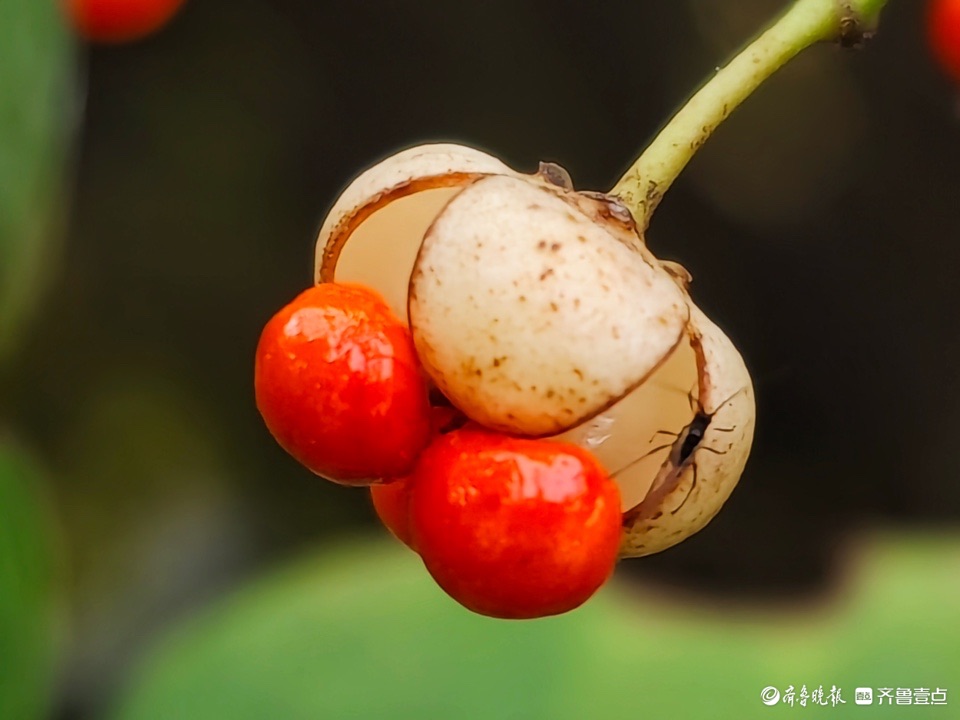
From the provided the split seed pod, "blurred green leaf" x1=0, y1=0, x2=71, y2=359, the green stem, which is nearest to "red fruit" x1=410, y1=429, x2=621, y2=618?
the split seed pod

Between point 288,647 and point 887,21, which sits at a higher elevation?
point 887,21

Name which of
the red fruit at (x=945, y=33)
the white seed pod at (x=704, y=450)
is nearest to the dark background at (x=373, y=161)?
the red fruit at (x=945, y=33)

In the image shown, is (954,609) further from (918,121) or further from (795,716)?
(918,121)

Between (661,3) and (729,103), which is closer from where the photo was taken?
(729,103)

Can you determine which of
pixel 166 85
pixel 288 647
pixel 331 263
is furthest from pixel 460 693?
pixel 166 85

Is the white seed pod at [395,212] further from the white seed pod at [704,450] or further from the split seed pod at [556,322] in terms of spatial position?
the white seed pod at [704,450]
